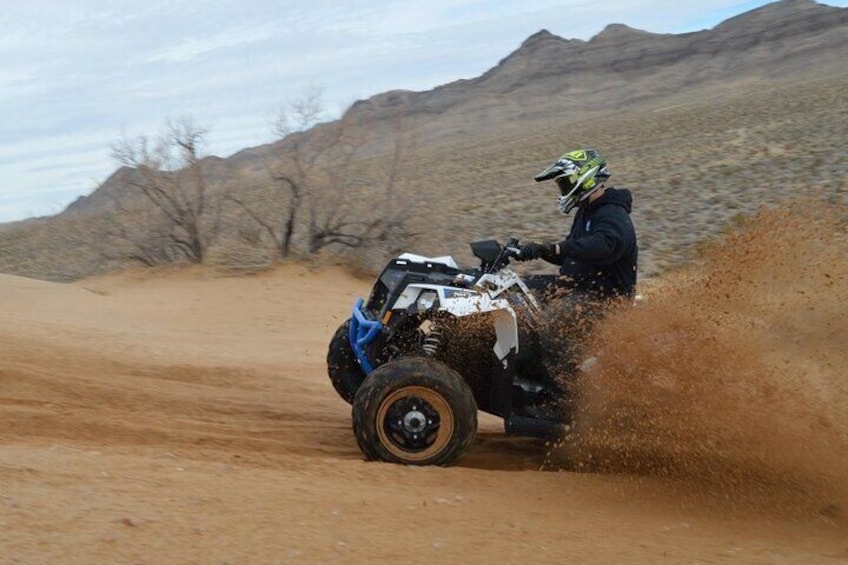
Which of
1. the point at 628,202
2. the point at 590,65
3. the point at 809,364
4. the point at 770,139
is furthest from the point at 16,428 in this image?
the point at 590,65

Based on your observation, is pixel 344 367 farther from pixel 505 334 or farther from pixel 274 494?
pixel 274 494

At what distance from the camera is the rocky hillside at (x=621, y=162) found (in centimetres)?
2394

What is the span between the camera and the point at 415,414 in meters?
6.14

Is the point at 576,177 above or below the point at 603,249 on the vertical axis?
above

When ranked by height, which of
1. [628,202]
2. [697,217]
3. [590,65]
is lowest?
[697,217]

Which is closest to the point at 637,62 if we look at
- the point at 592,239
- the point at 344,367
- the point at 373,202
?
the point at 373,202

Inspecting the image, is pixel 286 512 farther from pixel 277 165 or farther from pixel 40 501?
pixel 277 165

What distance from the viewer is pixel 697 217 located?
79.7 feet

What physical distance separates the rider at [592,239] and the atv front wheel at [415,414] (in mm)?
1022

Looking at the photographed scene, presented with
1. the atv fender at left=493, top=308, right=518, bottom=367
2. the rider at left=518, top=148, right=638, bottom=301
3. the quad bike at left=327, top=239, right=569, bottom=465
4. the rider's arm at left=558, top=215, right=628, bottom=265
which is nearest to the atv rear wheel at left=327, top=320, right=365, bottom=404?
A: the quad bike at left=327, top=239, right=569, bottom=465

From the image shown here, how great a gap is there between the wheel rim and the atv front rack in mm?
474

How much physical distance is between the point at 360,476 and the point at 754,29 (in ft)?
329

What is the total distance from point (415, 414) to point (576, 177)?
192 centimetres

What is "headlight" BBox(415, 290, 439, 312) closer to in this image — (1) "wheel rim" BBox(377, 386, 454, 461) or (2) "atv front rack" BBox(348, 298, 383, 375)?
(2) "atv front rack" BBox(348, 298, 383, 375)
